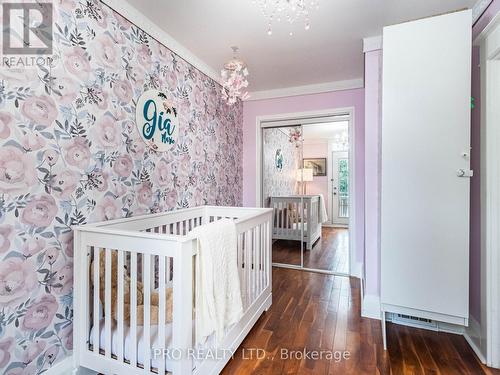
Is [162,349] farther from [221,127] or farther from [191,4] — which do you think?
[221,127]

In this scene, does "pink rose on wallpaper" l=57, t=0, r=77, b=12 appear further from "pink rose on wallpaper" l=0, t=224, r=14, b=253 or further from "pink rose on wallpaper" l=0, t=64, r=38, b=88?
"pink rose on wallpaper" l=0, t=224, r=14, b=253

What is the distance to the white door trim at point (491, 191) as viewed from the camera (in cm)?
150

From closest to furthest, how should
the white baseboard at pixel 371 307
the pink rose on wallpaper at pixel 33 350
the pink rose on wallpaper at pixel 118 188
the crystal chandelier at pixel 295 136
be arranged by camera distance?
1. the pink rose on wallpaper at pixel 33 350
2. the pink rose on wallpaper at pixel 118 188
3. the white baseboard at pixel 371 307
4. the crystal chandelier at pixel 295 136

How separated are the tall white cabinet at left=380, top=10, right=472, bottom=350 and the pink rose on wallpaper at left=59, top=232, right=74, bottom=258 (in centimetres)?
189

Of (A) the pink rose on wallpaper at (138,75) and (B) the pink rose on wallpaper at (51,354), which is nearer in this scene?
(B) the pink rose on wallpaper at (51,354)

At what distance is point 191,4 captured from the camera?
174 centimetres

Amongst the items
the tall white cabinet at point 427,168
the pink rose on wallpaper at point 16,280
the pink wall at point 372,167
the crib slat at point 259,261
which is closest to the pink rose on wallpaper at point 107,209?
the pink rose on wallpaper at point 16,280

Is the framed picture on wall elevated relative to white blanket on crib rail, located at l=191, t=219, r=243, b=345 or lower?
elevated

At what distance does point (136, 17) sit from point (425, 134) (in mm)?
2101

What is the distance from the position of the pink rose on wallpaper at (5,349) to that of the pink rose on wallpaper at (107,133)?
107 cm

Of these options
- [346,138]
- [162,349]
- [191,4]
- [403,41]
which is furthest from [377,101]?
[162,349]

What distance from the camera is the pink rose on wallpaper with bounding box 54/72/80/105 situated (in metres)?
1.36

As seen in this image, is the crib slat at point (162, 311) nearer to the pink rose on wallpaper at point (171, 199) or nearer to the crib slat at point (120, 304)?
the crib slat at point (120, 304)

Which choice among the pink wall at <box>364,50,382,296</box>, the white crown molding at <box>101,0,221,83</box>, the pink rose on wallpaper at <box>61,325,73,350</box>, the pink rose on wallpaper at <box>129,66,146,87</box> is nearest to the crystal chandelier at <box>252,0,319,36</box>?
the pink wall at <box>364,50,382,296</box>
